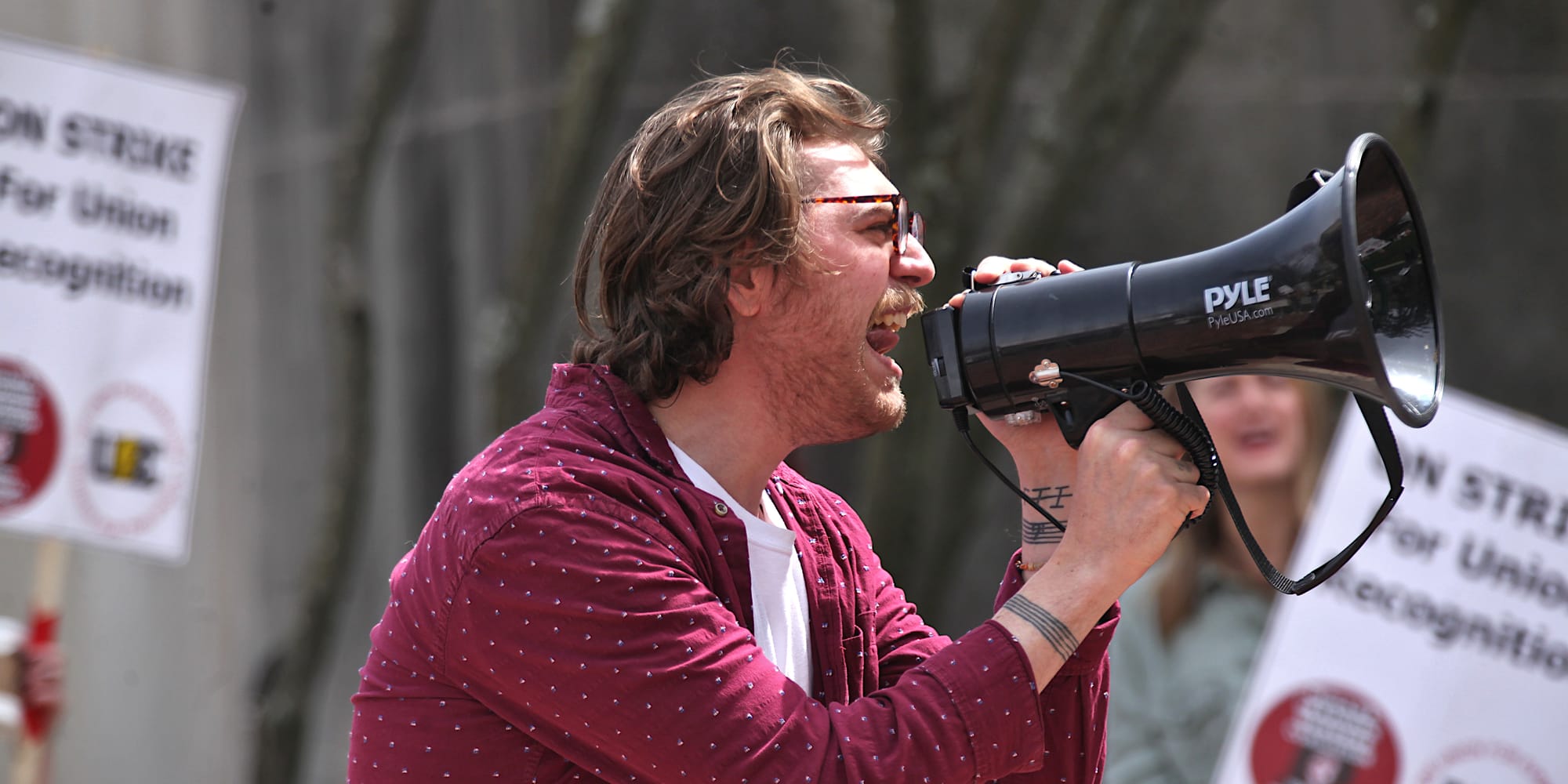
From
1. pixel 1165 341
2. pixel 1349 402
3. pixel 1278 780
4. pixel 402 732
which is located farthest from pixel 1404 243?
pixel 1349 402

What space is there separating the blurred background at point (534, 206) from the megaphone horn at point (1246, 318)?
96.4 inches

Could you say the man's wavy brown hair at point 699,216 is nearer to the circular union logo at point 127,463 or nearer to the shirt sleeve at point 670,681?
the shirt sleeve at point 670,681

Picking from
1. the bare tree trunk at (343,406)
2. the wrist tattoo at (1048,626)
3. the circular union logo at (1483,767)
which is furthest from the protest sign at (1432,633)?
the bare tree trunk at (343,406)

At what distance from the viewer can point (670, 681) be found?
161cm

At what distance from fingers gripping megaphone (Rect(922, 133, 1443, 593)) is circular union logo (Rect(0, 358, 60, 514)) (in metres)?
3.09

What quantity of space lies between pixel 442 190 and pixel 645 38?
1.08 metres

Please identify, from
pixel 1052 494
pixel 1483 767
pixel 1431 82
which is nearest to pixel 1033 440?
pixel 1052 494

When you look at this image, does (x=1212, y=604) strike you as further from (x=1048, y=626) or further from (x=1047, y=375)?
(x=1048, y=626)

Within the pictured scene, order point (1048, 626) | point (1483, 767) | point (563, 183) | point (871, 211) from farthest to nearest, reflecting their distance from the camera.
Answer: point (563, 183) → point (1483, 767) → point (871, 211) → point (1048, 626)

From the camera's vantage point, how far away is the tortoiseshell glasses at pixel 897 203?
6.37 feet

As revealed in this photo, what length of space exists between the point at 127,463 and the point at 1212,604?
108 inches

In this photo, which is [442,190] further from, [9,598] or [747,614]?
[747,614]

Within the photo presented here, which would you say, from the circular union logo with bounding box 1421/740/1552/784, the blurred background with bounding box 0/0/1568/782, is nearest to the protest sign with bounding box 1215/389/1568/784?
the circular union logo with bounding box 1421/740/1552/784

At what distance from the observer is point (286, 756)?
5.44 meters
